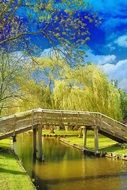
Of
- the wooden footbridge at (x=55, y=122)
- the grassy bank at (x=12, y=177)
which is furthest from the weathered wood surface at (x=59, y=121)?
the grassy bank at (x=12, y=177)

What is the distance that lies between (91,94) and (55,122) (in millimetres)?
20032

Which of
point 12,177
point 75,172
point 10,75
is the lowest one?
point 75,172

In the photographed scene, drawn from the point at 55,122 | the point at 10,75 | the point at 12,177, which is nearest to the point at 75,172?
the point at 12,177

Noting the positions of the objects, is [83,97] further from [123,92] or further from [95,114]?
[123,92]

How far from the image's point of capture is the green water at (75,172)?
80.8 ft

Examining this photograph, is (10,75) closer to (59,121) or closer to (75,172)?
(59,121)

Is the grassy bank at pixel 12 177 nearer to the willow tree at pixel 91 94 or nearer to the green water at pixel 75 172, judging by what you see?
the green water at pixel 75 172

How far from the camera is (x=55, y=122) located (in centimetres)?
4200

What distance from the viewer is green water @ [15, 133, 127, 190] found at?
80.8 ft

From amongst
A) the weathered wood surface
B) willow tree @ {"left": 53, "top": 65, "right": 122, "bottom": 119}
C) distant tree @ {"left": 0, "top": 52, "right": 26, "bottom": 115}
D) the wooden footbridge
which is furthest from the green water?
willow tree @ {"left": 53, "top": 65, "right": 122, "bottom": 119}

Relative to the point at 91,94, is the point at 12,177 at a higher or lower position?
lower

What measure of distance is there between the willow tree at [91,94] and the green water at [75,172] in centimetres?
1882

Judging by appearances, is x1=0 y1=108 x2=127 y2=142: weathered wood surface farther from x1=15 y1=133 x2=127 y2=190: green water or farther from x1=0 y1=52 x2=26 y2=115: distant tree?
x1=0 y1=52 x2=26 y2=115: distant tree

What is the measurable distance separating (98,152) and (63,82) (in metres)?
25.0
